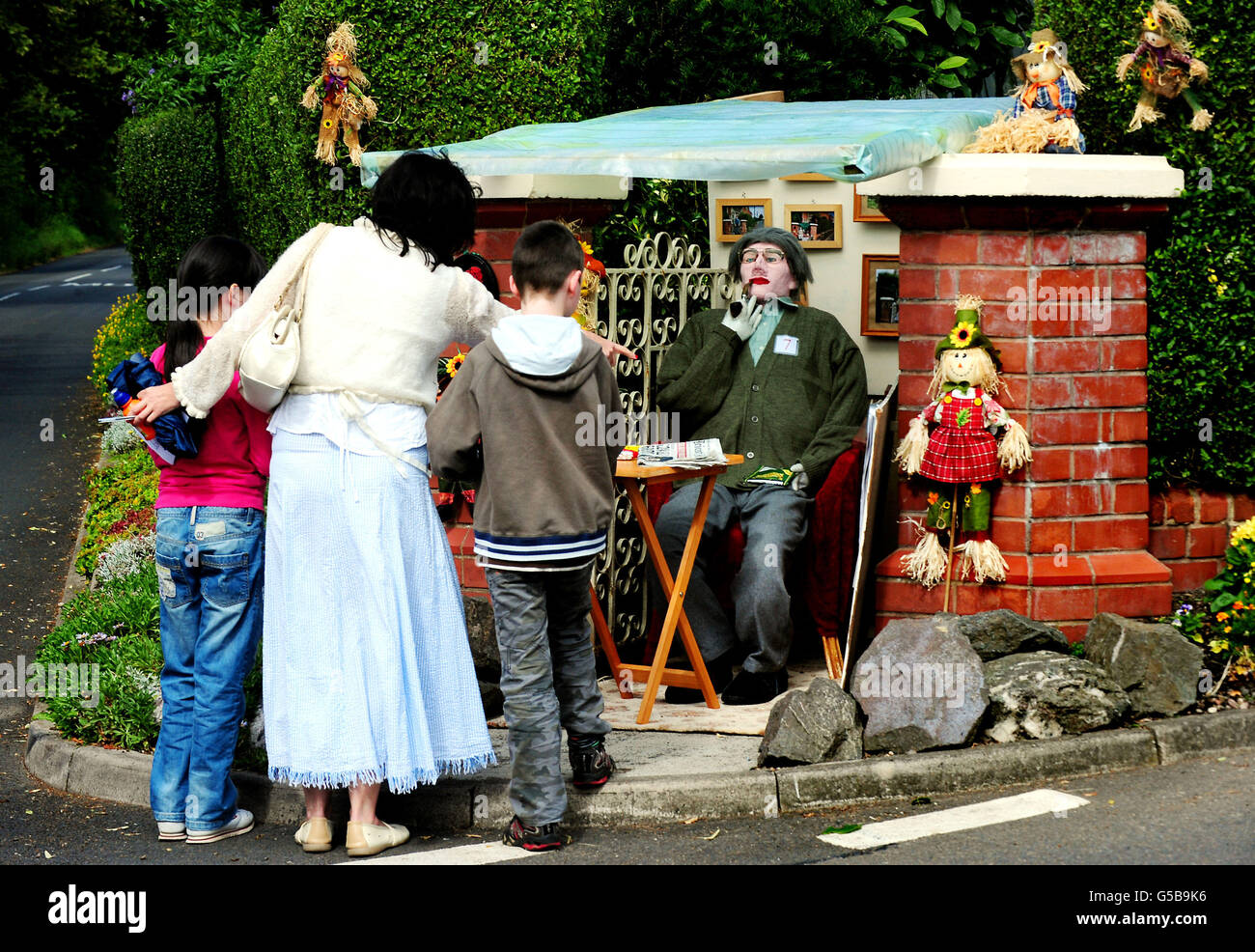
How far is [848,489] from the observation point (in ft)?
20.9

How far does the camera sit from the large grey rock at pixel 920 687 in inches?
200

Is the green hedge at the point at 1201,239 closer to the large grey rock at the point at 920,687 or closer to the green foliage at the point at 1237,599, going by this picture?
the green foliage at the point at 1237,599

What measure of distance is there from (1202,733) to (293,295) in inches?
135

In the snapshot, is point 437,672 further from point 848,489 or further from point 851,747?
point 848,489

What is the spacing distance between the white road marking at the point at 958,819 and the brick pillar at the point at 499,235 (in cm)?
237

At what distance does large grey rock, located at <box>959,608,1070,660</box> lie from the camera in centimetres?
554

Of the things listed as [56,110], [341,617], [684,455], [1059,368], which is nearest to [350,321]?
[341,617]

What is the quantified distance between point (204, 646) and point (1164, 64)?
4.27m

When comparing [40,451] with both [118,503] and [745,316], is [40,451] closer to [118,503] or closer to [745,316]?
[118,503]

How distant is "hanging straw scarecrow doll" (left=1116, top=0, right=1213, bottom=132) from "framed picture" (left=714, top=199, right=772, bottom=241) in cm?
302

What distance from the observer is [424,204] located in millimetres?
4430

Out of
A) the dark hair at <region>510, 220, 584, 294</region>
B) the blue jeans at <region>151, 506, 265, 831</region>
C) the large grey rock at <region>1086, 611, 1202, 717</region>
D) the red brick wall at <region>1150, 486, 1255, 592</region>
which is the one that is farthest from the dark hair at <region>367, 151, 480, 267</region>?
the red brick wall at <region>1150, 486, 1255, 592</region>

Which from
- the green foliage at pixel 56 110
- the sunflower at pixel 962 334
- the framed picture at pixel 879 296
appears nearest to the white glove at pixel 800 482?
the sunflower at pixel 962 334
